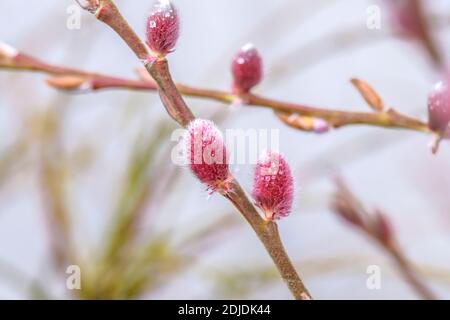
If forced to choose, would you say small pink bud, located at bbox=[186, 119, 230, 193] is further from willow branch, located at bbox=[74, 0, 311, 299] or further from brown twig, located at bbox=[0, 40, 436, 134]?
brown twig, located at bbox=[0, 40, 436, 134]

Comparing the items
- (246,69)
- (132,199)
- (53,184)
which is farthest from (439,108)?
(53,184)

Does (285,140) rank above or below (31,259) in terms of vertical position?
above

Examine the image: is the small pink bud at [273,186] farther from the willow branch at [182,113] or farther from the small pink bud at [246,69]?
the small pink bud at [246,69]

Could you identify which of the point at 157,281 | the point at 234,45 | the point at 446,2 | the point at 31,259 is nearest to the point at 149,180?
the point at 157,281

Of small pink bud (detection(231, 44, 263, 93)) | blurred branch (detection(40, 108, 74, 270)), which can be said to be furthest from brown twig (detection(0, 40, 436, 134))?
blurred branch (detection(40, 108, 74, 270))

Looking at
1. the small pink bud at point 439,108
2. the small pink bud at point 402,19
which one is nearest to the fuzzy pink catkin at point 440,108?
the small pink bud at point 439,108
